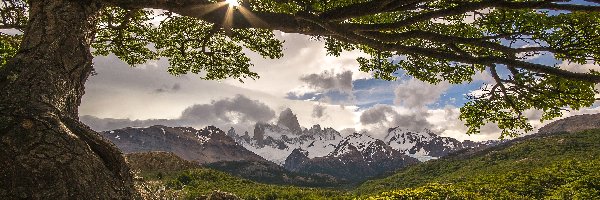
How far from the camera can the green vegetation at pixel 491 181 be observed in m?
19.5

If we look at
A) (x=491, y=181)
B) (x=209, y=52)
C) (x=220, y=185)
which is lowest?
(x=220, y=185)

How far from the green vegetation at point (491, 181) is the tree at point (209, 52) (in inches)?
113

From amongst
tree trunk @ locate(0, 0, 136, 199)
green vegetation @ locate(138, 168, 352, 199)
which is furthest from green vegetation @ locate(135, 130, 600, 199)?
tree trunk @ locate(0, 0, 136, 199)

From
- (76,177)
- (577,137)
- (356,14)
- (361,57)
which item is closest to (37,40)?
(76,177)

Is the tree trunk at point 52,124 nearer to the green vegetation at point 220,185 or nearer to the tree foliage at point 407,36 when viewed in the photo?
the tree foliage at point 407,36

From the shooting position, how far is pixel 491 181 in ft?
101

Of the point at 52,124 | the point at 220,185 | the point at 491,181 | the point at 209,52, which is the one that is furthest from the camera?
the point at 220,185

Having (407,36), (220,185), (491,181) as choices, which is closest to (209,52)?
(407,36)

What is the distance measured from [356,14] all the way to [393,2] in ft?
2.94

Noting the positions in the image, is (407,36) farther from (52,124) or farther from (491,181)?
(491,181)

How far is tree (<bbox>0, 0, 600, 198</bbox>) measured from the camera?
5.30 meters

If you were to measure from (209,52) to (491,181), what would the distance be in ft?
84.1

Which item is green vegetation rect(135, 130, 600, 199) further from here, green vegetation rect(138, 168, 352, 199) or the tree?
the tree

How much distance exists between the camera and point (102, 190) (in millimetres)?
5348
